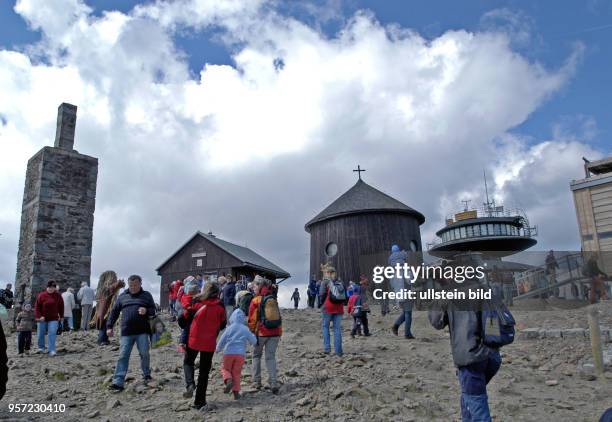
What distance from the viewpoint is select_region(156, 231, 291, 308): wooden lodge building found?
98.8 feet

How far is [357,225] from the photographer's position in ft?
91.6

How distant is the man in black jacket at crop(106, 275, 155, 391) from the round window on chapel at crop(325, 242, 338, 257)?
20829mm

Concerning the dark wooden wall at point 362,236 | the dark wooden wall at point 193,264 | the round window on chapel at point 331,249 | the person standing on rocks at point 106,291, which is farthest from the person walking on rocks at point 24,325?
the round window on chapel at point 331,249

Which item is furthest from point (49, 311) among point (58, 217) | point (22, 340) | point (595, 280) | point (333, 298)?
point (595, 280)

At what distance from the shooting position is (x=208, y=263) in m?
30.9

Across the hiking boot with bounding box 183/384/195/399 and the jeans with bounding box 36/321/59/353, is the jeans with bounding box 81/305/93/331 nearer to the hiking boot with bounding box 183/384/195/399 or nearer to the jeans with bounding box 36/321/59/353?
the jeans with bounding box 36/321/59/353

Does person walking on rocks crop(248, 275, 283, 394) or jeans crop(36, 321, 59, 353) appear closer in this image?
person walking on rocks crop(248, 275, 283, 394)

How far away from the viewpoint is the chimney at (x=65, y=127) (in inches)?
752

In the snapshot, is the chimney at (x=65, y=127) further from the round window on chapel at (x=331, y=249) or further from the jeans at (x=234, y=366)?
the jeans at (x=234, y=366)

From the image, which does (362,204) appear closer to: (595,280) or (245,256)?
(245,256)

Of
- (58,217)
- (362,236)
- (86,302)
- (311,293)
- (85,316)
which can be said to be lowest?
(85,316)

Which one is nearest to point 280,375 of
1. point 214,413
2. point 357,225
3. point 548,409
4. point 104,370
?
point 214,413

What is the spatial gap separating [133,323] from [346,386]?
3.58m

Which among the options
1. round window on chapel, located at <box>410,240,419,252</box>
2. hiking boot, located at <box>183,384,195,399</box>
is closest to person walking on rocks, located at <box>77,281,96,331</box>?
hiking boot, located at <box>183,384,195,399</box>
